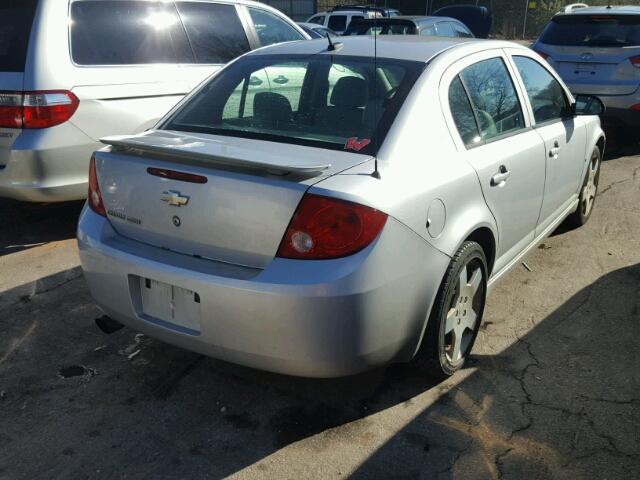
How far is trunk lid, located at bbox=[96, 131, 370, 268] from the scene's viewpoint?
8.25 ft

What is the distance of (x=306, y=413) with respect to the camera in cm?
295

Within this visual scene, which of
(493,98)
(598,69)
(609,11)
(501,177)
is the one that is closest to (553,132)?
(493,98)

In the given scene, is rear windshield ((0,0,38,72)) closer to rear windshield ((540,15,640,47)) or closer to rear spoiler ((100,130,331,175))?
rear spoiler ((100,130,331,175))

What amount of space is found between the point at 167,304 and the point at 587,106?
11.2ft

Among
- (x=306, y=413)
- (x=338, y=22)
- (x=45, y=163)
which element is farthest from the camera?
(x=338, y=22)

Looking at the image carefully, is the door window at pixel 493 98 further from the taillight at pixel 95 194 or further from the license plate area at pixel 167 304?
the taillight at pixel 95 194

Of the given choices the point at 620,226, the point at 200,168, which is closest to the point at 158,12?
the point at 200,168

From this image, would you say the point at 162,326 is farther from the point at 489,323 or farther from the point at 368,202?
→ the point at 489,323

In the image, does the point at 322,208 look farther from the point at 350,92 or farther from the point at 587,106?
the point at 587,106

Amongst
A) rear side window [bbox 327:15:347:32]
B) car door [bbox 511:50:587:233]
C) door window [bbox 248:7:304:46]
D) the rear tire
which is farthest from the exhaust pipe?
rear side window [bbox 327:15:347:32]

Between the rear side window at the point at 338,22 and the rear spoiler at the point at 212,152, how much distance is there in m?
16.0

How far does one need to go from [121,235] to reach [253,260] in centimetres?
74

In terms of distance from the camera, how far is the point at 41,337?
3.58 m

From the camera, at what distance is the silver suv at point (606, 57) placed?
7816mm
